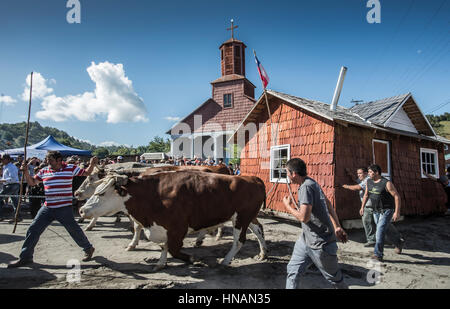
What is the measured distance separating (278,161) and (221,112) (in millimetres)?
16744

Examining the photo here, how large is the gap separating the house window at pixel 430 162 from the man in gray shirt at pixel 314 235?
1122 centimetres

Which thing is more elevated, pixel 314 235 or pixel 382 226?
pixel 314 235

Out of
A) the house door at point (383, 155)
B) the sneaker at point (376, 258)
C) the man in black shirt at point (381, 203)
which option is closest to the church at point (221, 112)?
the house door at point (383, 155)

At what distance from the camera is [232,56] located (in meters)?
26.0

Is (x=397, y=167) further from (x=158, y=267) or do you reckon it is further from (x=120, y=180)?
(x=120, y=180)

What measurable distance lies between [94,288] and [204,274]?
5.67ft

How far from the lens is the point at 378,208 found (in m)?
5.07

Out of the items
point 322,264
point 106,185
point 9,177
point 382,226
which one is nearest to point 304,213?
point 322,264

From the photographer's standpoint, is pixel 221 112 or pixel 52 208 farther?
pixel 221 112

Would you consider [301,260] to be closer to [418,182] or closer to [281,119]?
[281,119]

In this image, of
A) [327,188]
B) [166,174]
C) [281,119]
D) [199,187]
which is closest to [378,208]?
[327,188]

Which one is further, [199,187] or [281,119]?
[281,119]
